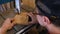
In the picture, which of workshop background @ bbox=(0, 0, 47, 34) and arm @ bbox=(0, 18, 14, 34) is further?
workshop background @ bbox=(0, 0, 47, 34)

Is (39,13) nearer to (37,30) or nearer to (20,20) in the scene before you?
(20,20)

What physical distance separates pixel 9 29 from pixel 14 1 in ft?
1.21

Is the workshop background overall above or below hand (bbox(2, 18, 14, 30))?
above

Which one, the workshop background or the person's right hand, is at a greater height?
the workshop background

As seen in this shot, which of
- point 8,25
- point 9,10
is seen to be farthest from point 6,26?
point 9,10

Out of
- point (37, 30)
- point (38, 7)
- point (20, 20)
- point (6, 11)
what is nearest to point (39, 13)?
point (38, 7)

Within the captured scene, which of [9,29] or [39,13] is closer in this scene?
[39,13]

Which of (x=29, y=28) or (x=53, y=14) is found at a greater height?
(x=53, y=14)

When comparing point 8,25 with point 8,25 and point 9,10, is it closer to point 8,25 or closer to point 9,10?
point 8,25

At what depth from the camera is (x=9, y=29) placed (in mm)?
1077

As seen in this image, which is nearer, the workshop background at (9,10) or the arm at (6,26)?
the arm at (6,26)

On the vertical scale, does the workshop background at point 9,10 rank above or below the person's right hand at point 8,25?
above

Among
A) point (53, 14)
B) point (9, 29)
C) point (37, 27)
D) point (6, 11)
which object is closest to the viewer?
point (53, 14)

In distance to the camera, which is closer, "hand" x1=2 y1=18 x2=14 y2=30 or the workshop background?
"hand" x1=2 y1=18 x2=14 y2=30
